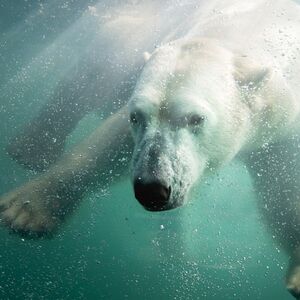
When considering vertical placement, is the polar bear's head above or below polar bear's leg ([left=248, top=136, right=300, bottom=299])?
above

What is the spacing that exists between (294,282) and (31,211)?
6.36 feet

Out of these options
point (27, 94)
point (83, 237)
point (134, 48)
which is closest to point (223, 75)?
point (134, 48)

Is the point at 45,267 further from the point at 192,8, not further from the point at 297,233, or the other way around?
the point at 297,233

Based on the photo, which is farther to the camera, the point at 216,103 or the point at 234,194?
the point at 234,194

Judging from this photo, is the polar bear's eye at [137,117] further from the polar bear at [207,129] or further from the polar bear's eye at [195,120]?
the polar bear's eye at [195,120]

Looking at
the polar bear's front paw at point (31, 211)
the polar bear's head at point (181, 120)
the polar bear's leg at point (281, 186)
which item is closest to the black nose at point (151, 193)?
the polar bear's head at point (181, 120)

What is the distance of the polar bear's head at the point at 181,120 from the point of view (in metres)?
2.30

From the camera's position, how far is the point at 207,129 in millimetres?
2807

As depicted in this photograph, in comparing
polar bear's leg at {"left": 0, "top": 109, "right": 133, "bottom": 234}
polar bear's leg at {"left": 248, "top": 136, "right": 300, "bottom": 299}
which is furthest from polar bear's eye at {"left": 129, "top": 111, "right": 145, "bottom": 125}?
→ polar bear's leg at {"left": 248, "top": 136, "right": 300, "bottom": 299}

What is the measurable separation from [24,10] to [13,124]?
346 inches

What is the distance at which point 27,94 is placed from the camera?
50.2 ft

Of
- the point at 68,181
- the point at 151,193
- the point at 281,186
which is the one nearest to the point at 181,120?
the point at 151,193

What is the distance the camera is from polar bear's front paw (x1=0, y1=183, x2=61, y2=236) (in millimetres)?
3410

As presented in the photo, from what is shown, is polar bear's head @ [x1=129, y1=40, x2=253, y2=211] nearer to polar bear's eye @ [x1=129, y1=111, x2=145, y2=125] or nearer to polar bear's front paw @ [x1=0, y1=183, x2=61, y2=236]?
polar bear's eye @ [x1=129, y1=111, x2=145, y2=125]
